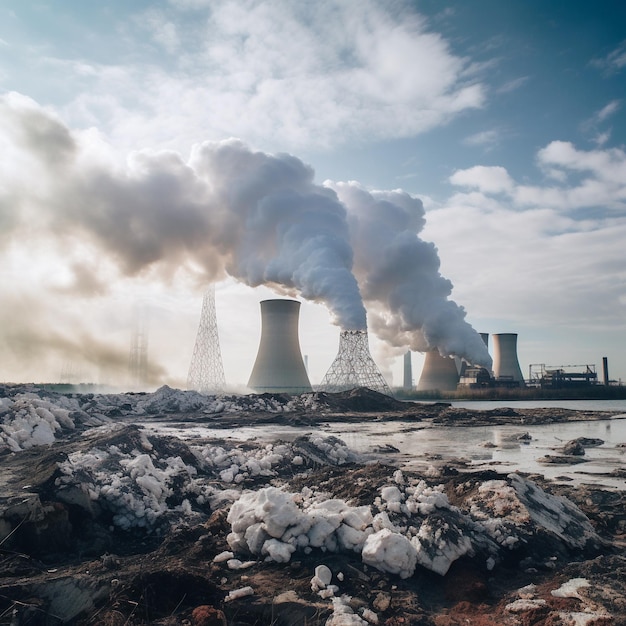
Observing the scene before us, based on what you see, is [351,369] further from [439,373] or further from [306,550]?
[306,550]

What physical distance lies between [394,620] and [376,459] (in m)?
8.15

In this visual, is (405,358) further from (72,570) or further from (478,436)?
(72,570)

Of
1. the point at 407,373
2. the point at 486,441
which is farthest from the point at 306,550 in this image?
the point at 407,373

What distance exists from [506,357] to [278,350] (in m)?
27.9

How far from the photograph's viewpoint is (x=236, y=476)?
30.3ft

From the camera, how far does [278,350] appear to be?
37.1 m

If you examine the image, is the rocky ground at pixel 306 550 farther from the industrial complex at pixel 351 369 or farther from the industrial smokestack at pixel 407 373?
the industrial smokestack at pixel 407 373

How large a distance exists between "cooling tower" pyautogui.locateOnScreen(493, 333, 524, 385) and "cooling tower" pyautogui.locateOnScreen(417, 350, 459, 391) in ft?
16.2

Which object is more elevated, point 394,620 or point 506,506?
point 506,506

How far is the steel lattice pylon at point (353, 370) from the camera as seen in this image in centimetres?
4191

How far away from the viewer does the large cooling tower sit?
37062 mm

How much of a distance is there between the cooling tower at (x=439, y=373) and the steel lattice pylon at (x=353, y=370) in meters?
8.88

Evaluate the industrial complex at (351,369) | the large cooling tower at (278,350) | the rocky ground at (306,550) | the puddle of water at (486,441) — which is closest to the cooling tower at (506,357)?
the industrial complex at (351,369)

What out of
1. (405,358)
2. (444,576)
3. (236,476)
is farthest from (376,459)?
(405,358)
